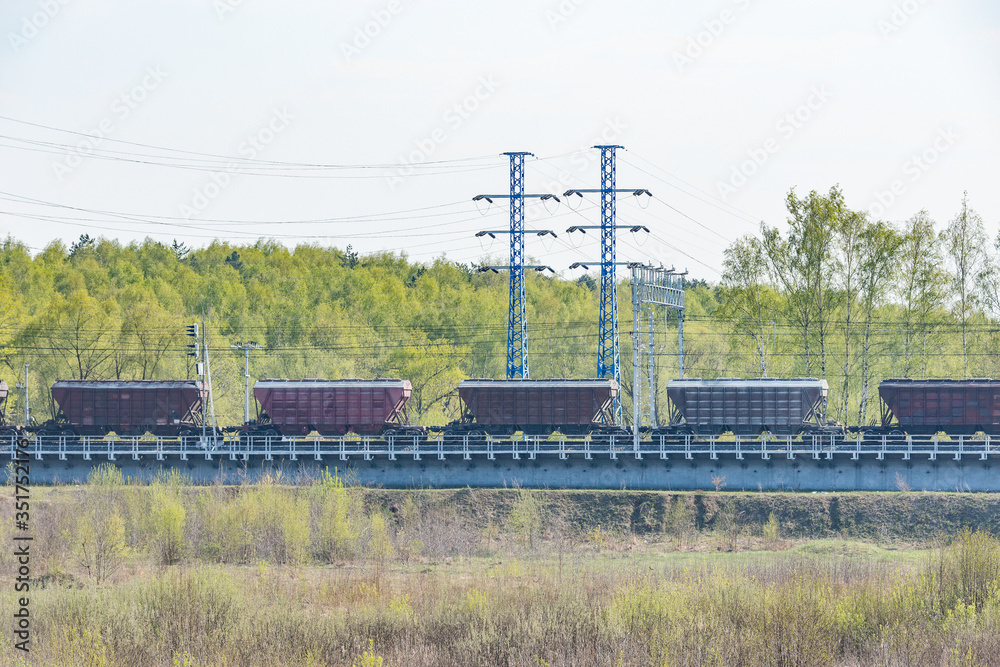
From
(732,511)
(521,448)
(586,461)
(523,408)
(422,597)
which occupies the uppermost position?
(523,408)

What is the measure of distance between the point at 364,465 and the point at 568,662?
26676 mm

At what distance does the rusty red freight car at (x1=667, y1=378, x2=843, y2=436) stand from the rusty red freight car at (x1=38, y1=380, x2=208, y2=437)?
23.9m

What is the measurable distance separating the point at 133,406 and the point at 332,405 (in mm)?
10152

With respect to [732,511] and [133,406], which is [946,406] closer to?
[732,511]

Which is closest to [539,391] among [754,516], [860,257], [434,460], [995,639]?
[434,460]

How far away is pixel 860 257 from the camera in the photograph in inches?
2288

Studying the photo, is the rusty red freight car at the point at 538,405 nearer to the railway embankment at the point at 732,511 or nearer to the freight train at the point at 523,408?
the freight train at the point at 523,408

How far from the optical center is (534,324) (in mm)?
76062

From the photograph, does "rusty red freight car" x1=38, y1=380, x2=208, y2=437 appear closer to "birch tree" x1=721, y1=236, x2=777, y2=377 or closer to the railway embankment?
the railway embankment

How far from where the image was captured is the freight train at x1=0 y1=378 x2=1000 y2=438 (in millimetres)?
50375

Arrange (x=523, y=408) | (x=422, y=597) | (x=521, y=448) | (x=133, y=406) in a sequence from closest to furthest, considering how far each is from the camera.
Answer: (x=422, y=597)
(x=521, y=448)
(x=523, y=408)
(x=133, y=406)

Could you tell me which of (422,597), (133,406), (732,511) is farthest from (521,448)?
(422,597)

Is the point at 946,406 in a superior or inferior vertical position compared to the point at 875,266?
inferior

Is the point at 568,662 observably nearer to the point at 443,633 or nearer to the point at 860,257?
the point at 443,633
